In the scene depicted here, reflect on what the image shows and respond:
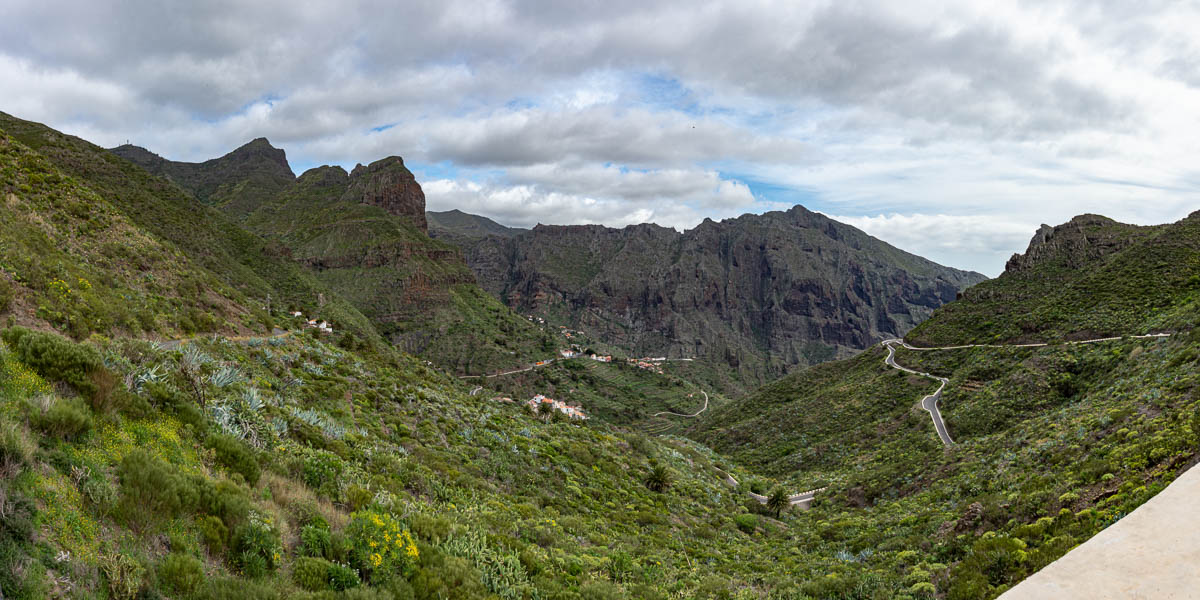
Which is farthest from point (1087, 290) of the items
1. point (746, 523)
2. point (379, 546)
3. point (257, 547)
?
point (257, 547)

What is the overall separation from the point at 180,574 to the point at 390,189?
172512 millimetres

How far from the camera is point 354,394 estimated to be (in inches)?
693

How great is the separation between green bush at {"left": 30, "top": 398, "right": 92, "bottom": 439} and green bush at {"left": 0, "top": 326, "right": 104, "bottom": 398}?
0.85m

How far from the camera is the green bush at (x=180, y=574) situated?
4.77 metres

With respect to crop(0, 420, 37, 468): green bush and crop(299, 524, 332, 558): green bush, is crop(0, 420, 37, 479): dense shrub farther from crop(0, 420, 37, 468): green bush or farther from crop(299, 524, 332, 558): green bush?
crop(299, 524, 332, 558): green bush

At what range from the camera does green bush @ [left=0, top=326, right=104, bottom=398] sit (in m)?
6.69

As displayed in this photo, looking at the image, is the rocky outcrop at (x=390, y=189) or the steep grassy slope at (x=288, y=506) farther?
the rocky outcrop at (x=390, y=189)

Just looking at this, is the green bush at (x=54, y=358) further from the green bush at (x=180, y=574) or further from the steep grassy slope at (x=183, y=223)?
the steep grassy slope at (x=183, y=223)

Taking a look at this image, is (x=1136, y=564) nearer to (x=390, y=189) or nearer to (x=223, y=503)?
(x=223, y=503)

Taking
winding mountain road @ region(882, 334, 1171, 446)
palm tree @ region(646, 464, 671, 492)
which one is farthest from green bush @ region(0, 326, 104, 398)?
winding mountain road @ region(882, 334, 1171, 446)

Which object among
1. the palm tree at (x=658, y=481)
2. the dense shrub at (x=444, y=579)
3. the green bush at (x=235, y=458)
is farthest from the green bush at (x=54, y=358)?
the palm tree at (x=658, y=481)

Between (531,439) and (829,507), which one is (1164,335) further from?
(531,439)

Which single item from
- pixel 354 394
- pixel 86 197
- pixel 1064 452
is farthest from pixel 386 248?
pixel 1064 452

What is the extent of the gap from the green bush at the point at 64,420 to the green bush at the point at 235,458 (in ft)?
5.67
